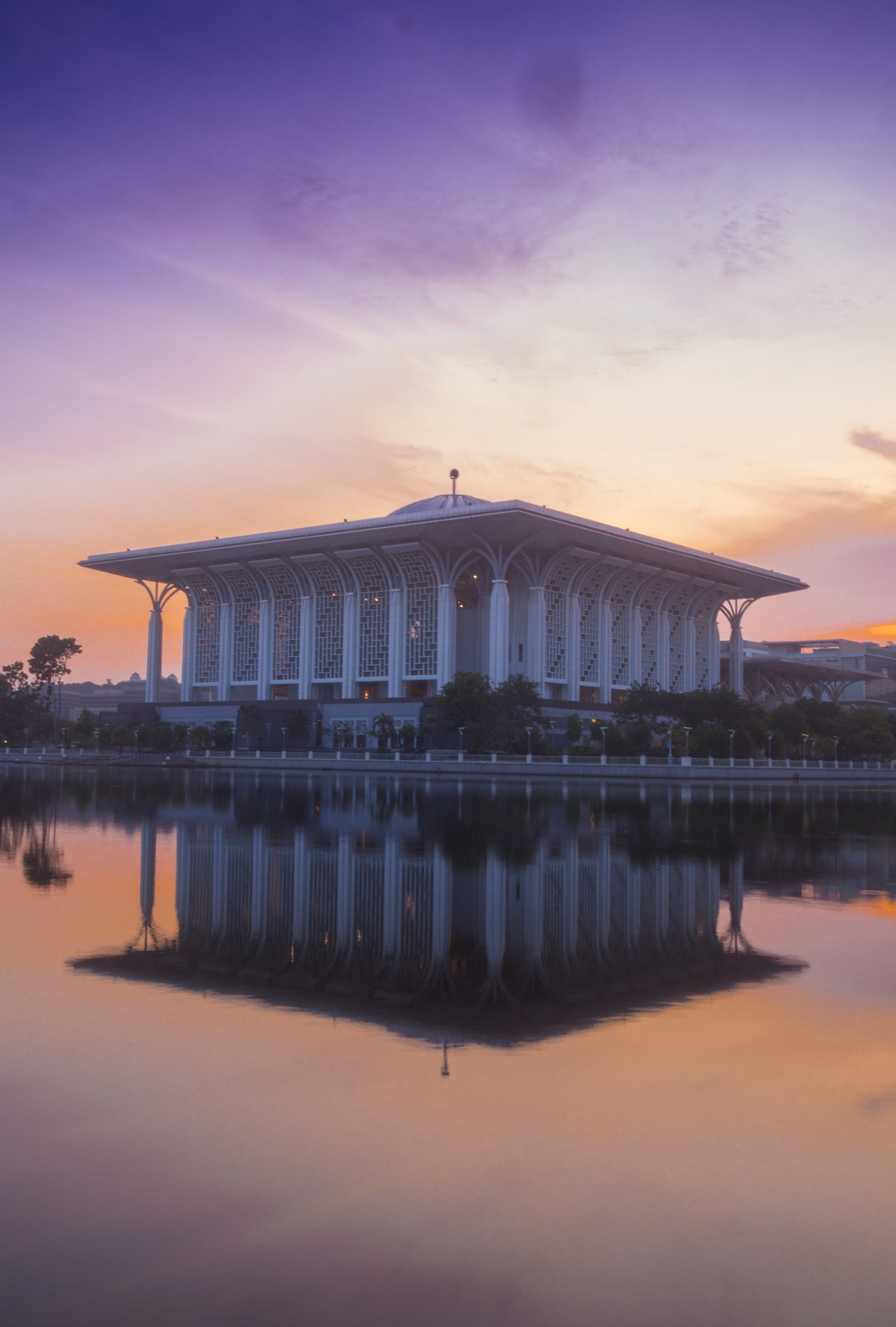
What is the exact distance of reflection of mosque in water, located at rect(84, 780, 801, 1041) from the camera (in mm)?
8031

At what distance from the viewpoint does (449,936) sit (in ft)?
34.6

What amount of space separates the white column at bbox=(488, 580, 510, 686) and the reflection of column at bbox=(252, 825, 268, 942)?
56802mm

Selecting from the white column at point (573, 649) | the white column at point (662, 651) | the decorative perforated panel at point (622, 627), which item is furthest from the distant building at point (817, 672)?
the white column at point (573, 649)

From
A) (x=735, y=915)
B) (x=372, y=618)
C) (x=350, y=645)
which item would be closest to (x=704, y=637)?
(x=372, y=618)

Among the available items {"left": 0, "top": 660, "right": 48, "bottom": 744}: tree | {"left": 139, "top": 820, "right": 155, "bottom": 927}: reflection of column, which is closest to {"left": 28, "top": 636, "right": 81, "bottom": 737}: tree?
{"left": 0, "top": 660, "right": 48, "bottom": 744}: tree

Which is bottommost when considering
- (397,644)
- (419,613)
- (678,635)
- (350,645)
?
(397,644)

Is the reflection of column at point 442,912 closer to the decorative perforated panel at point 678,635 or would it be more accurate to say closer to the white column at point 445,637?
Result: the white column at point 445,637

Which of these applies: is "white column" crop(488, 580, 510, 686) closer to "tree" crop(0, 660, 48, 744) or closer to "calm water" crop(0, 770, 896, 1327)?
"tree" crop(0, 660, 48, 744)

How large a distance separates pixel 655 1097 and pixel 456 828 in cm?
1846

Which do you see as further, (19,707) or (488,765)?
(19,707)

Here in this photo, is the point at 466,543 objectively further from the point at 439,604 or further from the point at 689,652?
the point at 689,652

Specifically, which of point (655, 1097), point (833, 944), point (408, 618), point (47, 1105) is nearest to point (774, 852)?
point (833, 944)

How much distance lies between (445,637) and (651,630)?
2328 cm

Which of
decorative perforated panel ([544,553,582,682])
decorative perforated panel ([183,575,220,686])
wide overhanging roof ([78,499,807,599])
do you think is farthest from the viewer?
decorative perforated panel ([183,575,220,686])
